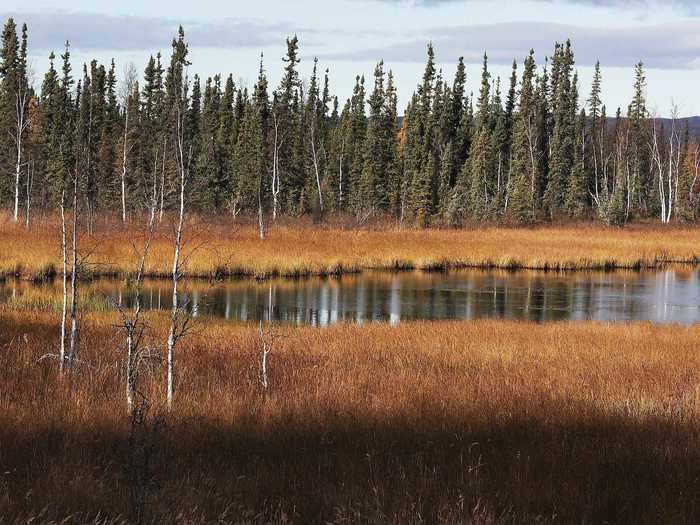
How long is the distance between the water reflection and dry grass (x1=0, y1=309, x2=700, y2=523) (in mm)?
9186

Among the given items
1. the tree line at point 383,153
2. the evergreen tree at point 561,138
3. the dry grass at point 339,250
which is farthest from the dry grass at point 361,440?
the evergreen tree at point 561,138

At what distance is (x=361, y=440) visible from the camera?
712 centimetres

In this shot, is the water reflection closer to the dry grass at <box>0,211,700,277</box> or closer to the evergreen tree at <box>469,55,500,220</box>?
the dry grass at <box>0,211,700,277</box>

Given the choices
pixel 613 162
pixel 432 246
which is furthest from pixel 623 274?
pixel 613 162

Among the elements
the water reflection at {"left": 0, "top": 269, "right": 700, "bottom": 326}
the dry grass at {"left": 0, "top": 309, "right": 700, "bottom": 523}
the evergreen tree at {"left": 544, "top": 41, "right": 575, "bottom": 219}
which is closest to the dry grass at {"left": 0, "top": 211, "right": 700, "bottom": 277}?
the water reflection at {"left": 0, "top": 269, "right": 700, "bottom": 326}

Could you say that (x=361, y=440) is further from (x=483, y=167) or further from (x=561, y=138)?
(x=561, y=138)

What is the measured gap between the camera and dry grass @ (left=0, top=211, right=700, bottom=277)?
29.9 meters

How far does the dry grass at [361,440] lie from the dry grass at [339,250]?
55.5 ft

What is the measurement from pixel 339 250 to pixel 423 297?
32.1 ft

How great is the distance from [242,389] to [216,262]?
74.0ft

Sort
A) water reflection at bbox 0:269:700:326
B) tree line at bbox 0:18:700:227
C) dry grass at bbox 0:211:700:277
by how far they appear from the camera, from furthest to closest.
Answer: tree line at bbox 0:18:700:227, dry grass at bbox 0:211:700:277, water reflection at bbox 0:269:700:326

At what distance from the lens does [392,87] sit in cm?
8931

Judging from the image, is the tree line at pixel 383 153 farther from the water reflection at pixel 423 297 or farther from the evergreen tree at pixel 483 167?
the water reflection at pixel 423 297

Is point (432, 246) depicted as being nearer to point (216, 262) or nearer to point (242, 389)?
point (216, 262)
